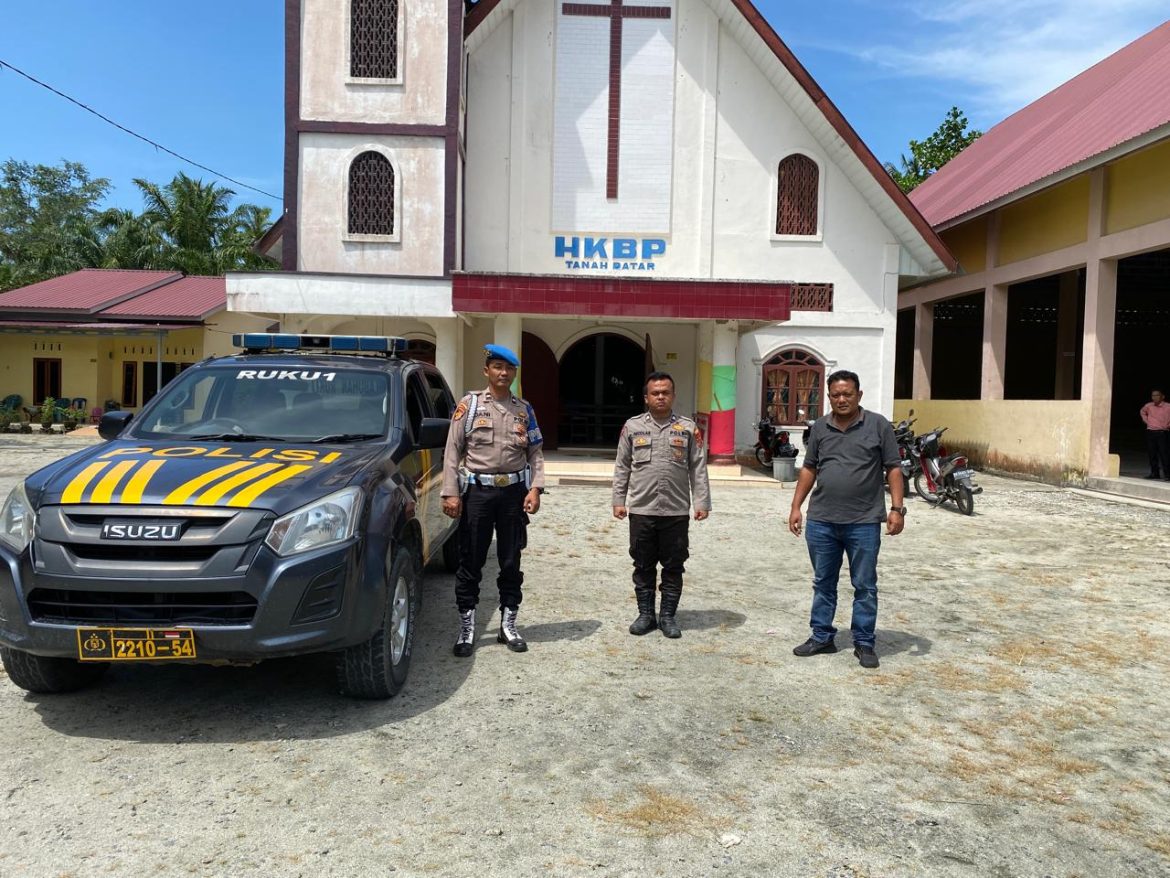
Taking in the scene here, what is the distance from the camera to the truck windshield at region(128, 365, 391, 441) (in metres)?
4.91

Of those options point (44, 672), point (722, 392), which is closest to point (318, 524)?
point (44, 672)

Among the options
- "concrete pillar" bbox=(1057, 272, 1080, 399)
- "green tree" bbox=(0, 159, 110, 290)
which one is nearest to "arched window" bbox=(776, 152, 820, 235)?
"concrete pillar" bbox=(1057, 272, 1080, 399)

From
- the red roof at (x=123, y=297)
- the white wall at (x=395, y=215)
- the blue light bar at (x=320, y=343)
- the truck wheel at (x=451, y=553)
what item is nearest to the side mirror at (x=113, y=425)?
the blue light bar at (x=320, y=343)

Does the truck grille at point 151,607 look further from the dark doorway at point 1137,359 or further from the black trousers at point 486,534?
the dark doorway at point 1137,359

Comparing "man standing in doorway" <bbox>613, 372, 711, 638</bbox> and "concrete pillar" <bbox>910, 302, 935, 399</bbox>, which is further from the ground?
"concrete pillar" <bbox>910, 302, 935, 399</bbox>

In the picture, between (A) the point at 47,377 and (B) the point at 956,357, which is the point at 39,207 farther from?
(B) the point at 956,357

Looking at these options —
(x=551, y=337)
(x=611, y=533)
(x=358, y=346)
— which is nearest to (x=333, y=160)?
(x=551, y=337)

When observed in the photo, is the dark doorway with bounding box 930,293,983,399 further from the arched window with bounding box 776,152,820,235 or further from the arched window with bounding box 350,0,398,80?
the arched window with bounding box 350,0,398,80

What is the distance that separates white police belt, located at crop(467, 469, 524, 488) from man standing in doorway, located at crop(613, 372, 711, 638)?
30.4 inches

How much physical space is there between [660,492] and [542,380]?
13.4 metres

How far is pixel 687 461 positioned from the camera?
18.6 feet

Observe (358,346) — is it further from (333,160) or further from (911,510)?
(333,160)

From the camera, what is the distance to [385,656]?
4.16m

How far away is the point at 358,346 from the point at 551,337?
514 inches
